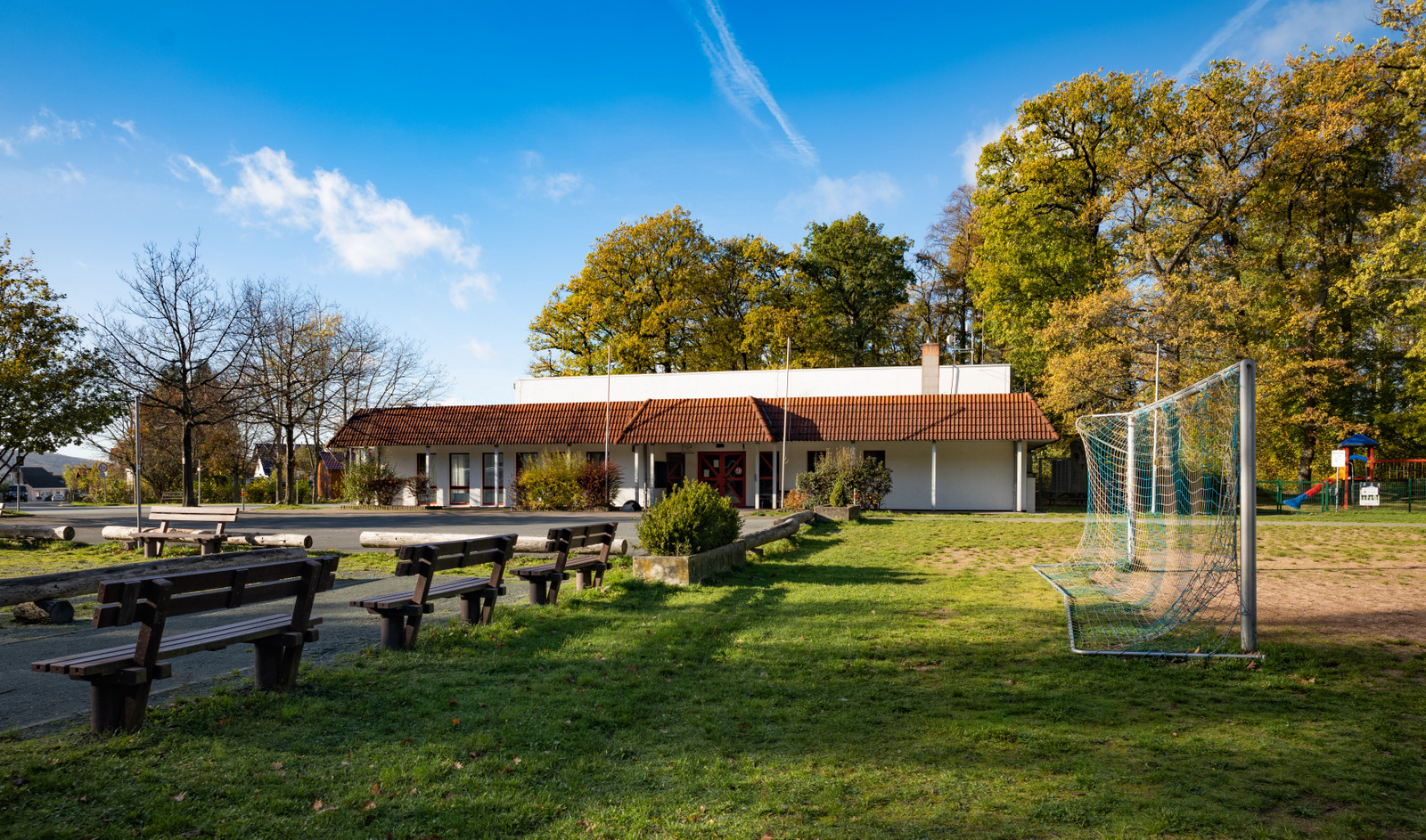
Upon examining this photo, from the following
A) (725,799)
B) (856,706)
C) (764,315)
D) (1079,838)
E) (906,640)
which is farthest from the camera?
(764,315)

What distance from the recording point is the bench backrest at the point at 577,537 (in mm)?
9102

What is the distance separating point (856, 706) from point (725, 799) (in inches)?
66.8

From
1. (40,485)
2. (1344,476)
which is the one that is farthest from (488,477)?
(40,485)

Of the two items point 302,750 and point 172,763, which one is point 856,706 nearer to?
point 302,750

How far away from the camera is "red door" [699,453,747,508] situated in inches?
1222

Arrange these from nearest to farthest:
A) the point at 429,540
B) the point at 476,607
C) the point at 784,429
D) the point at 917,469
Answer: the point at 476,607 < the point at 429,540 < the point at 784,429 < the point at 917,469

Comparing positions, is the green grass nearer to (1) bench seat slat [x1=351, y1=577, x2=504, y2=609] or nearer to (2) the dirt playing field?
(1) bench seat slat [x1=351, y1=577, x2=504, y2=609]

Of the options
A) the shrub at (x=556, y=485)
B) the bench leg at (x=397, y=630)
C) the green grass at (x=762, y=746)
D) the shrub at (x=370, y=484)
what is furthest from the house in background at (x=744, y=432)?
the bench leg at (x=397, y=630)

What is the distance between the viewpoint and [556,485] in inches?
1117

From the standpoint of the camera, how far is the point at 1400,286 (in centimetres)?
2820

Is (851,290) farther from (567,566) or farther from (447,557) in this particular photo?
(447,557)

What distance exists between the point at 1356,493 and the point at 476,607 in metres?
34.5

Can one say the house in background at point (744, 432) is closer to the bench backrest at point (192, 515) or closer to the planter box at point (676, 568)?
the bench backrest at point (192, 515)

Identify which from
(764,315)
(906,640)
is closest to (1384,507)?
(764,315)
